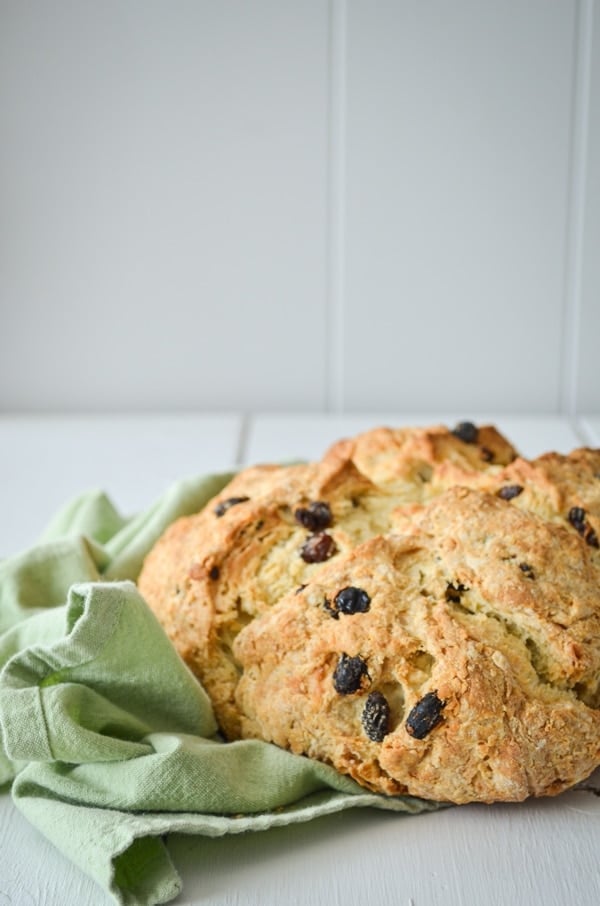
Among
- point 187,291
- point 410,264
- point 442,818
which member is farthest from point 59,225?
point 442,818

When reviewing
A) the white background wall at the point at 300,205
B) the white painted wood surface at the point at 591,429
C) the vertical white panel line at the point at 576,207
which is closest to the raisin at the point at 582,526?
the white painted wood surface at the point at 591,429

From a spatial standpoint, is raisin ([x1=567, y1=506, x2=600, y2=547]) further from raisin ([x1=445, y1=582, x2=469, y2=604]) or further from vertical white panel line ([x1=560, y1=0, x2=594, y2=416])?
vertical white panel line ([x1=560, y1=0, x2=594, y2=416])

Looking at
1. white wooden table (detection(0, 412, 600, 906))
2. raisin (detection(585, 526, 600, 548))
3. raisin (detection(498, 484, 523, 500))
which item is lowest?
white wooden table (detection(0, 412, 600, 906))

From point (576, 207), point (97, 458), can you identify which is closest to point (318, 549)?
point (97, 458)

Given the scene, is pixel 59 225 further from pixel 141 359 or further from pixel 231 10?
pixel 231 10

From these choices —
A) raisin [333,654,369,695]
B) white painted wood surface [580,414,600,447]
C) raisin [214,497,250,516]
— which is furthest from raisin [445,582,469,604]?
white painted wood surface [580,414,600,447]

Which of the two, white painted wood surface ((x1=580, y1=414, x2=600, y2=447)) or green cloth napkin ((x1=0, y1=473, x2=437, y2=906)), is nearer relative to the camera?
green cloth napkin ((x1=0, y1=473, x2=437, y2=906))
